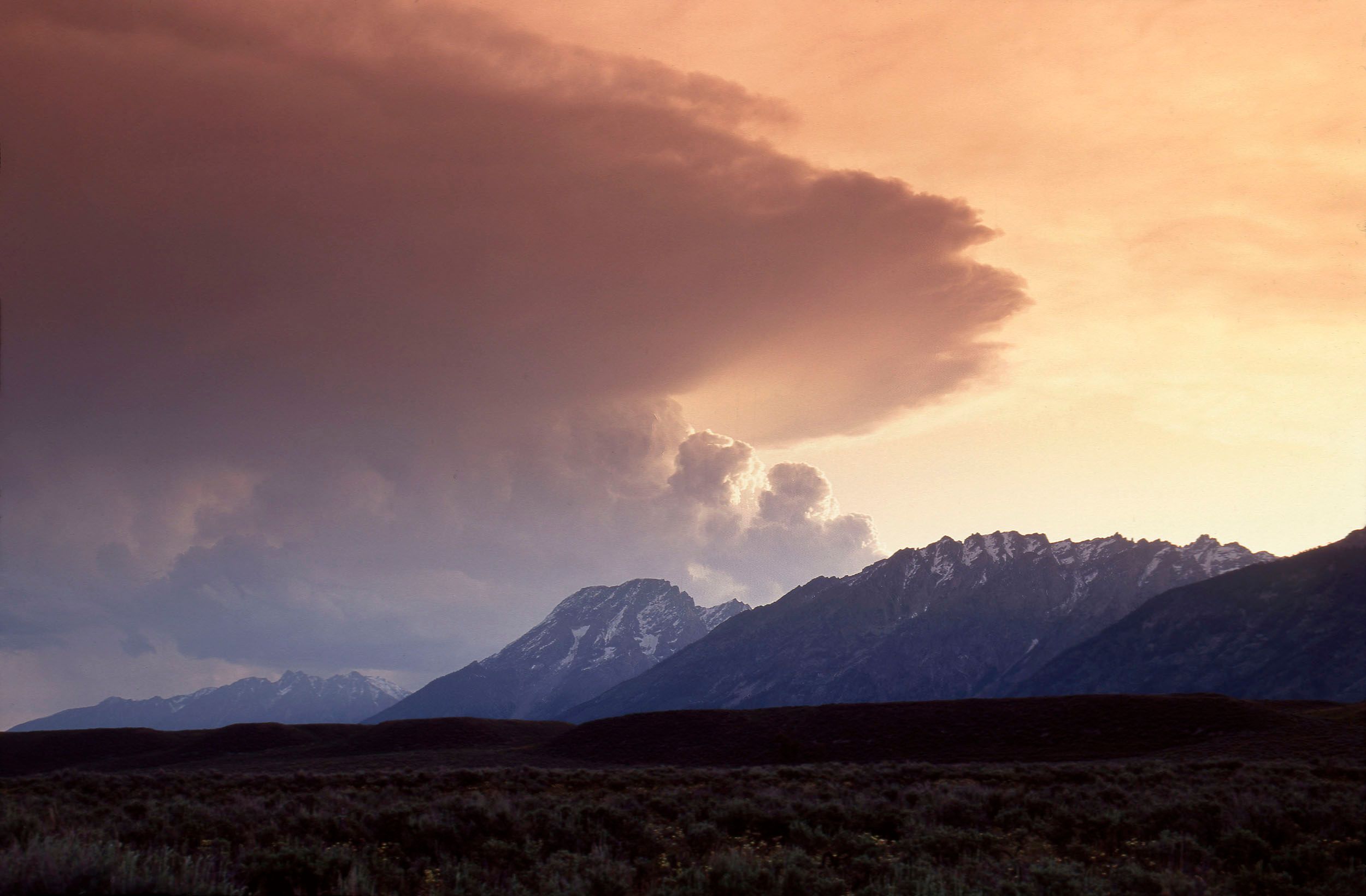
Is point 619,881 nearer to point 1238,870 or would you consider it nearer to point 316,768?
point 1238,870

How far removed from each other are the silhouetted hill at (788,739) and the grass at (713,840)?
31853 millimetres

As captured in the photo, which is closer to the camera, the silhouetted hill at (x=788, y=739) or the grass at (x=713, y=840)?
the grass at (x=713, y=840)

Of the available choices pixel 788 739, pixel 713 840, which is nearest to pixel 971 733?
pixel 788 739

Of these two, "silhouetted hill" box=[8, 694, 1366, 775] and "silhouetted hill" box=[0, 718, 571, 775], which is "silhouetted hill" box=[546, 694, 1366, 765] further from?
"silhouetted hill" box=[0, 718, 571, 775]

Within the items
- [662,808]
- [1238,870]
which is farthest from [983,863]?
[662,808]

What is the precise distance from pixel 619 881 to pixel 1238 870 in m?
11.8

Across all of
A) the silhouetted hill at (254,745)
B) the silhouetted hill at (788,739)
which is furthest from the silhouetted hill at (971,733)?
the silhouetted hill at (254,745)

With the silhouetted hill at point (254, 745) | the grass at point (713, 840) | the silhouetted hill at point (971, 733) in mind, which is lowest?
the silhouetted hill at point (971, 733)

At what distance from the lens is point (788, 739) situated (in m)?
74.4

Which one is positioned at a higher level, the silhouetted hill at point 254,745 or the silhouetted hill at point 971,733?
the silhouetted hill at point 254,745

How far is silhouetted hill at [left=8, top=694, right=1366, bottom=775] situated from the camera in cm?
6153

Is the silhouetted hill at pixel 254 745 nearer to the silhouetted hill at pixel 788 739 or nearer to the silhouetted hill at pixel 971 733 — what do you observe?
the silhouetted hill at pixel 788 739

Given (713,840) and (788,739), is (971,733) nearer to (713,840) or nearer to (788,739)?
(788,739)

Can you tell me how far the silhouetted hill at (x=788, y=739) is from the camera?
61.5 metres
